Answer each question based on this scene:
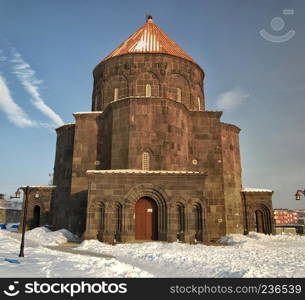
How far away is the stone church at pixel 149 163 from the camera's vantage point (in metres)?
18.6

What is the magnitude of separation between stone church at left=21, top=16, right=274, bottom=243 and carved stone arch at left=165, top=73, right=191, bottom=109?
0.09 metres

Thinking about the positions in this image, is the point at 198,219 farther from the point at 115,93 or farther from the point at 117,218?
the point at 115,93

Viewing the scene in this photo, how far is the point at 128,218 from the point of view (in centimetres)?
1834

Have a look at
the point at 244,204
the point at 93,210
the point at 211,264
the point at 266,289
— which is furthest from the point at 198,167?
the point at 266,289

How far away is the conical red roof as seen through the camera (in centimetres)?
2675

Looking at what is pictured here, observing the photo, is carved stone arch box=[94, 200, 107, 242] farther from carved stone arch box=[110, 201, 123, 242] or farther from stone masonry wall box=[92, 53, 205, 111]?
stone masonry wall box=[92, 53, 205, 111]

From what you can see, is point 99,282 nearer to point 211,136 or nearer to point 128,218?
point 128,218

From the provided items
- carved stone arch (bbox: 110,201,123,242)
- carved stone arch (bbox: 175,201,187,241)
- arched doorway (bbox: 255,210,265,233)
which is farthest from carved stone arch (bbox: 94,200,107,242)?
arched doorway (bbox: 255,210,265,233)

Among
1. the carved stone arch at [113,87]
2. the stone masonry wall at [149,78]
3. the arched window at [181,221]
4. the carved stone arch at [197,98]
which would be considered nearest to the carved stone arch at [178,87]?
the stone masonry wall at [149,78]

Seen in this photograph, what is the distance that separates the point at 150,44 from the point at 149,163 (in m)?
12.5

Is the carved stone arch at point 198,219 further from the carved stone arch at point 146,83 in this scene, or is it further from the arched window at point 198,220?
the carved stone arch at point 146,83

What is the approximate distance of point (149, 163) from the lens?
2128 centimetres

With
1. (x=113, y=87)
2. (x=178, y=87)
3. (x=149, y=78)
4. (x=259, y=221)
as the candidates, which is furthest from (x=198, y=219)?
(x=113, y=87)

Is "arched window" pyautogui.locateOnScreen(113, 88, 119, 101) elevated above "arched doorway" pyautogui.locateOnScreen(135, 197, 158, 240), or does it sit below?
above
